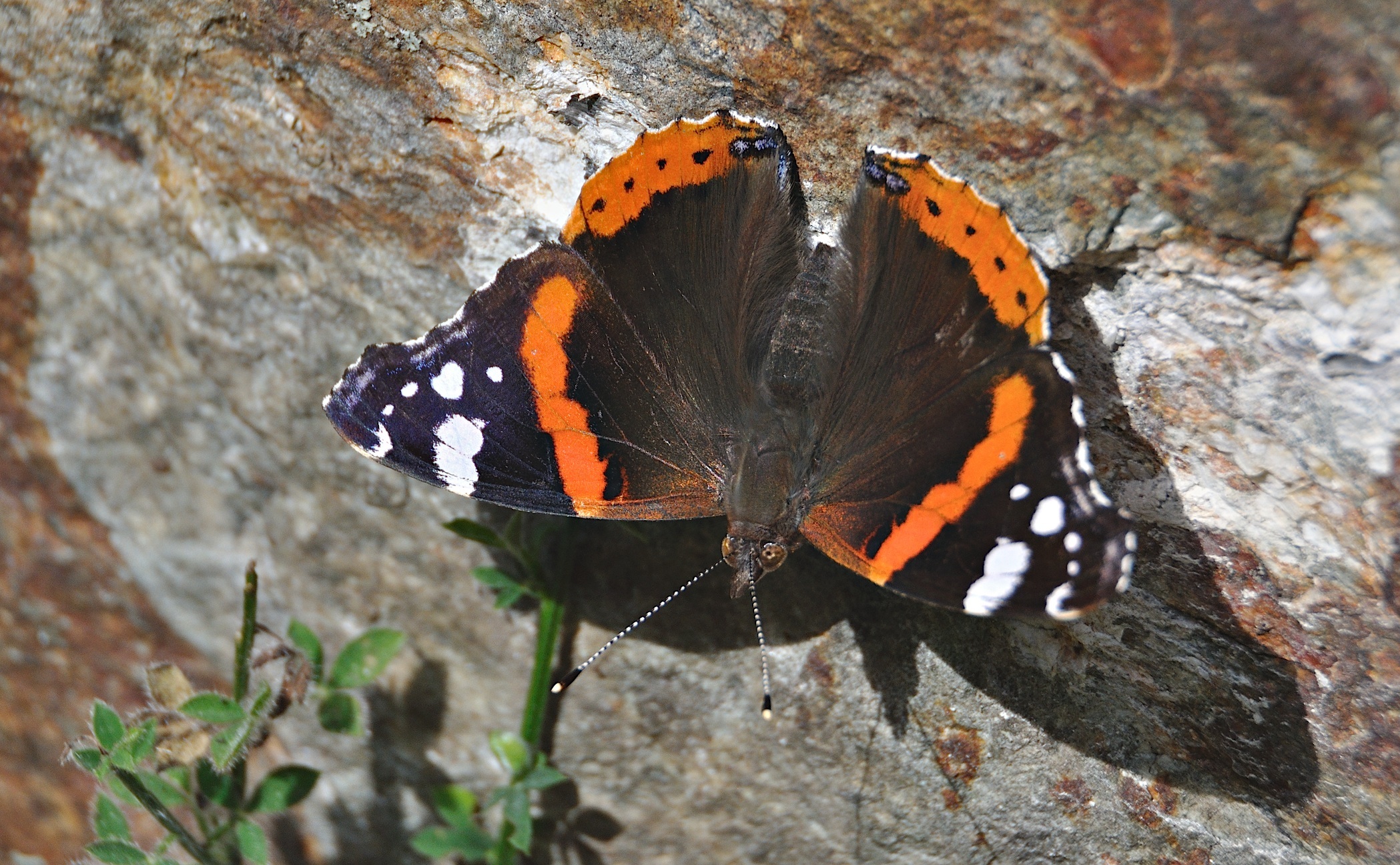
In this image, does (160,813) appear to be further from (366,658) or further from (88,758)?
(366,658)

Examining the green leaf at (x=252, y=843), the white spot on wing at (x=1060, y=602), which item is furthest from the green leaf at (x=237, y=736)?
the white spot on wing at (x=1060, y=602)

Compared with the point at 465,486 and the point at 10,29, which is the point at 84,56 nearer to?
the point at 10,29

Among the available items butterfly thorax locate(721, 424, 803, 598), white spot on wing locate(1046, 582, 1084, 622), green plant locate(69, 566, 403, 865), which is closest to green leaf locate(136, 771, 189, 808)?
green plant locate(69, 566, 403, 865)

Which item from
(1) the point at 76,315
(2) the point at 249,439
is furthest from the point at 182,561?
(1) the point at 76,315

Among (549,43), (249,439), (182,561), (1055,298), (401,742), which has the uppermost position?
(549,43)

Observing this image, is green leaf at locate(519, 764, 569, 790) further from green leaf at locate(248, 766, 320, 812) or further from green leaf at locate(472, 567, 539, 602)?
green leaf at locate(248, 766, 320, 812)

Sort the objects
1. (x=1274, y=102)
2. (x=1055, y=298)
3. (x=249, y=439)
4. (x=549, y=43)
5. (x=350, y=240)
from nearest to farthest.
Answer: (x=1274, y=102) → (x=1055, y=298) → (x=549, y=43) → (x=350, y=240) → (x=249, y=439)
